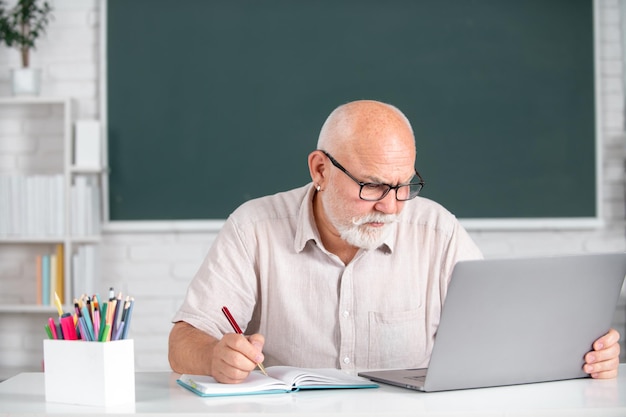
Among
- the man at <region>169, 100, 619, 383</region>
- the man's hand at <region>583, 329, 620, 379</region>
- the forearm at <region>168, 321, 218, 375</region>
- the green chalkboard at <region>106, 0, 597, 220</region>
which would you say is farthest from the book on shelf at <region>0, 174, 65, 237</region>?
the man's hand at <region>583, 329, 620, 379</region>

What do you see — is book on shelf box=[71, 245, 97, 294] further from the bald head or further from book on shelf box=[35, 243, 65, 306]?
the bald head

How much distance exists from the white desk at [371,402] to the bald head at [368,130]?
2.10 feet

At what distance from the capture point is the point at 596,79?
12.2ft

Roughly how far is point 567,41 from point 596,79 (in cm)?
21

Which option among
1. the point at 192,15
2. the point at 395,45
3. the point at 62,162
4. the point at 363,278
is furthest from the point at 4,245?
the point at 363,278

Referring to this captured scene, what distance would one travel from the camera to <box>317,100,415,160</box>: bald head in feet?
6.55

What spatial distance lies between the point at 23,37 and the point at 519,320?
2.83 meters

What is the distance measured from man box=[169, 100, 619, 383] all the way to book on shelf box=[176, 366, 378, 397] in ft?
1.37

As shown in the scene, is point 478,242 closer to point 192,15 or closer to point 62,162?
point 192,15

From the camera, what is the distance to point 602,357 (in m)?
1.66

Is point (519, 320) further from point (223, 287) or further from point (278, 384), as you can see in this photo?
point (223, 287)

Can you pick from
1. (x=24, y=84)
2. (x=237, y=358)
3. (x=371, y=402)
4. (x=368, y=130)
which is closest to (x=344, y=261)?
(x=368, y=130)

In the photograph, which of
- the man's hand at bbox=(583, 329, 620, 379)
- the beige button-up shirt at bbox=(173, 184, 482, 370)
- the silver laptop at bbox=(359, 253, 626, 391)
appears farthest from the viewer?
the beige button-up shirt at bbox=(173, 184, 482, 370)

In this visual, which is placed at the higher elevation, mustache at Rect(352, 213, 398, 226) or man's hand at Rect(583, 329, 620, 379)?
mustache at Rect(352, 213, 398, 226)
